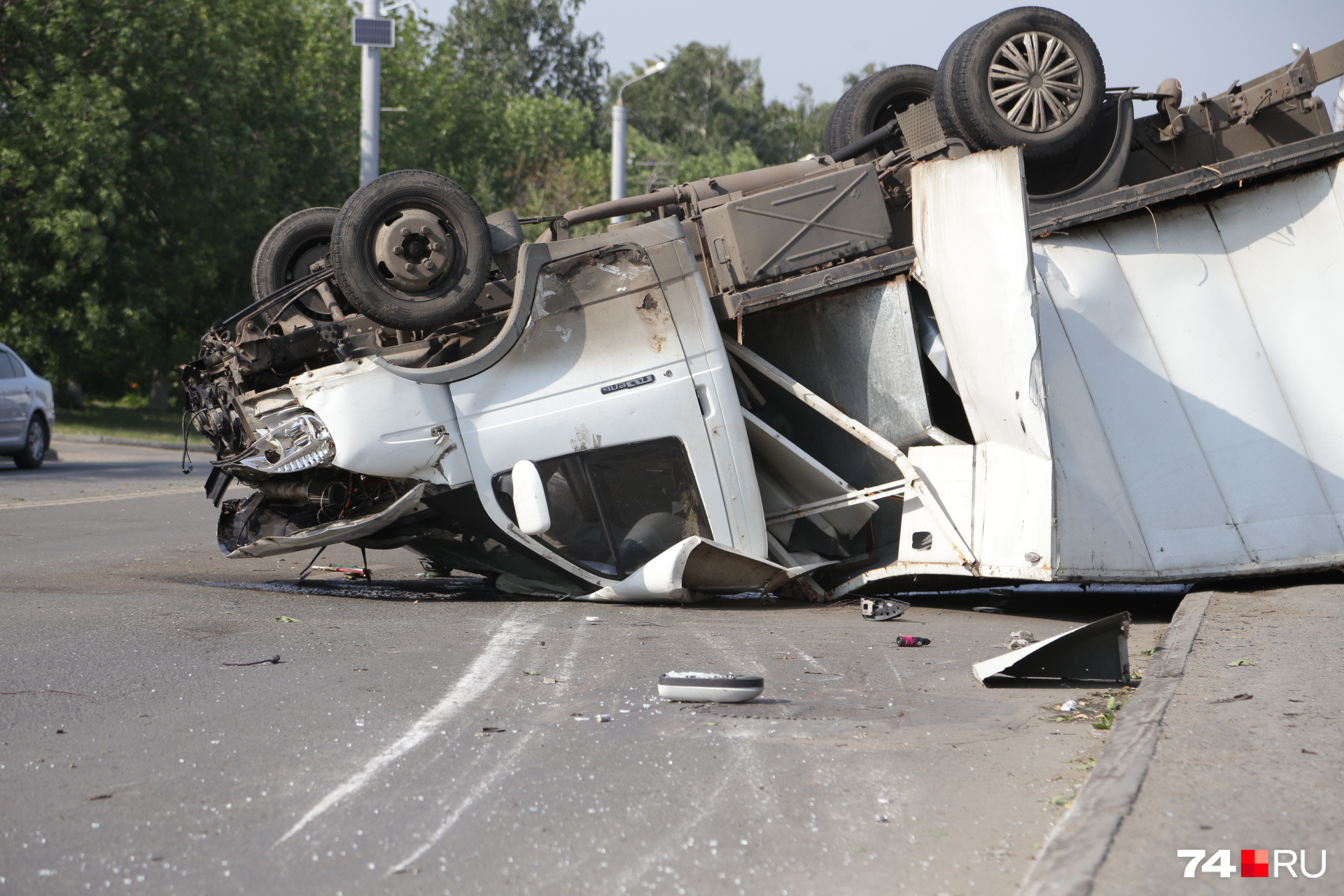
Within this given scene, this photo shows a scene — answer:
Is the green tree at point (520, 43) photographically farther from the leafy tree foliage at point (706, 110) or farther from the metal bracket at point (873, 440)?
the metal bracket at point (873, 440)

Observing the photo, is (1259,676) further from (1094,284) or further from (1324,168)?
(1324,168)

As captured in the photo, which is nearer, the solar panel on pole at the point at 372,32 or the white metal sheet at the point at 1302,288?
the white metal sheet at the point at 1302,288

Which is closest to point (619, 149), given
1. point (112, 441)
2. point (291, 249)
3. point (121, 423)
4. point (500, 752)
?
point (112, 441)

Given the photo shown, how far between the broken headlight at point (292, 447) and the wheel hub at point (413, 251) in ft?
2.90

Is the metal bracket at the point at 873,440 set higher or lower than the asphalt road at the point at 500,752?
higher

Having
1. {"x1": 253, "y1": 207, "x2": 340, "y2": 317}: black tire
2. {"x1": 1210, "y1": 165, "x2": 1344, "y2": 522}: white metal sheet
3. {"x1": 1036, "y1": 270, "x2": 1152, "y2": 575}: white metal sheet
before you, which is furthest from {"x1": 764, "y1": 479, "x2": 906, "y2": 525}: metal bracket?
{"x1": 253, "y1": 207, "x2": 340, "y2": 317}: black tire

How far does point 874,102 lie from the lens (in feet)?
30.5

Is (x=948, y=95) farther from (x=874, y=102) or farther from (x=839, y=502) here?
(x=839, y=502)

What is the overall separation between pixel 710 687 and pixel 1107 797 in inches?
64.5

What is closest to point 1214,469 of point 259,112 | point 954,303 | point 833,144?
point 954,303

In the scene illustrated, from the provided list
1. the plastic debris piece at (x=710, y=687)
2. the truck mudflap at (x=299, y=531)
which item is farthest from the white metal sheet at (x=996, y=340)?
the truck mudflap at (x=299, y=531)

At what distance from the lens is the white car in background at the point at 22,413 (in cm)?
1498

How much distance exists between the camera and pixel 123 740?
3.97 metres

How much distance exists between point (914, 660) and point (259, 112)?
2663cm
